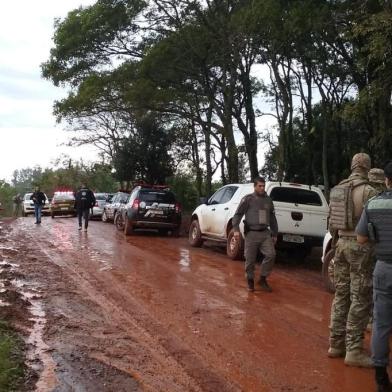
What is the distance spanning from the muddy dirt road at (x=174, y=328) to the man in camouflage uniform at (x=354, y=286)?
18 centimetres

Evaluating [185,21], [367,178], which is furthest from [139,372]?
[185,21]

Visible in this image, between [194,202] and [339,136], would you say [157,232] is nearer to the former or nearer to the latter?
[339,136]

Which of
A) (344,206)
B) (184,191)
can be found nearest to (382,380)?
(344,206)

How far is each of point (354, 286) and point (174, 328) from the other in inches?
85.6

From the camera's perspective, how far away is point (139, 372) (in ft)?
16.3

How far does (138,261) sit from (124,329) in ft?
18.6

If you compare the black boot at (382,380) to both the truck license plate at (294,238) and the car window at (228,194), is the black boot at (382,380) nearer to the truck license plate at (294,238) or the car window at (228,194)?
the truck license plate at (294,238)

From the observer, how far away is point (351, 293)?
17.6 feet

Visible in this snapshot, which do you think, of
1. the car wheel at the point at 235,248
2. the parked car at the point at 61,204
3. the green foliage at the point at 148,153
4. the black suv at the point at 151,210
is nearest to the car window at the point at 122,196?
the black suv at the point at 151,210

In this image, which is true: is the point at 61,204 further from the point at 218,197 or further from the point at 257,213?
the point at 257,213

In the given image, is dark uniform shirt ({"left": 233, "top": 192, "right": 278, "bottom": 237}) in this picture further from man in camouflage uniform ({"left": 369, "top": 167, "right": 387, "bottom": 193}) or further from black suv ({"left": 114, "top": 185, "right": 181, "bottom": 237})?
black suv ({"left": 114, "top": 185, "right": 181, "bottom": 237})

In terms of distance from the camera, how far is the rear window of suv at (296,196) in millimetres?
12078

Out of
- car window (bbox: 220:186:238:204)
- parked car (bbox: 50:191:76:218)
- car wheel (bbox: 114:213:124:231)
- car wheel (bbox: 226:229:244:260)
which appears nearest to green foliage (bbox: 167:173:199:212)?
parked car (bbox: 50:191:76:218)

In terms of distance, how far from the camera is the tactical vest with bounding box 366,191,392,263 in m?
4.55
